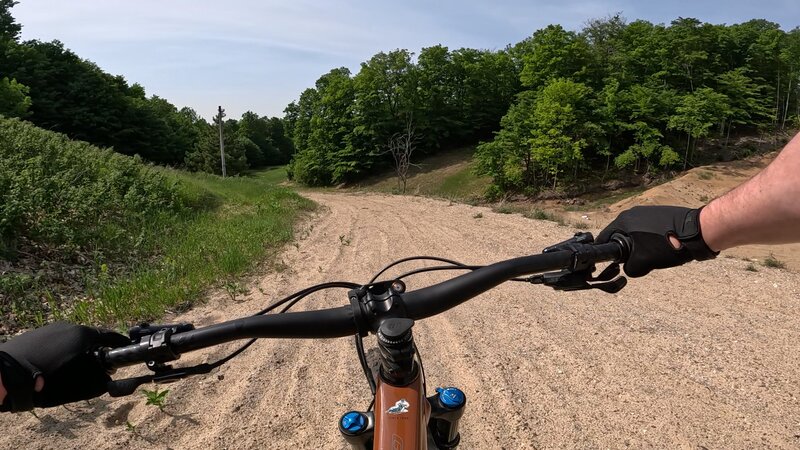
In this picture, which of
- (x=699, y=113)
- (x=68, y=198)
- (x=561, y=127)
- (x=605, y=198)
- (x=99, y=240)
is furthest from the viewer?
(x=561, y=127)

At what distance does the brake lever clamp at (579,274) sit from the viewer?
1509 mm

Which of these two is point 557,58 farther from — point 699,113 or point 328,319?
point 328,319

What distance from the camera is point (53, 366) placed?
1.11 meters

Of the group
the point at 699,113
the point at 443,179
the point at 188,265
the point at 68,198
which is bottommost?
the point at 443,179

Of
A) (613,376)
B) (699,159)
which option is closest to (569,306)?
(613,376)

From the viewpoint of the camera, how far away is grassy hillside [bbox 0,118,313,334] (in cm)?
535

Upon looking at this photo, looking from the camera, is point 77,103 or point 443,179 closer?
point 77,103

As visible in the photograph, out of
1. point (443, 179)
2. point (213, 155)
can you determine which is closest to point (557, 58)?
point (443, 179)

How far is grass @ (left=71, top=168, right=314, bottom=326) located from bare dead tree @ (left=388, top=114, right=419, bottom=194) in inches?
1148

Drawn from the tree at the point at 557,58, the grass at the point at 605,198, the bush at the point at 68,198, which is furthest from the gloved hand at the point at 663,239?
the tree at the point at 557,58

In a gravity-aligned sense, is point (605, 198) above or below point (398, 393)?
below

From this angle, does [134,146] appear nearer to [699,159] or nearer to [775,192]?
[699,159]

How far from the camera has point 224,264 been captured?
7.07 metres

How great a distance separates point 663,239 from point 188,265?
6.86m
